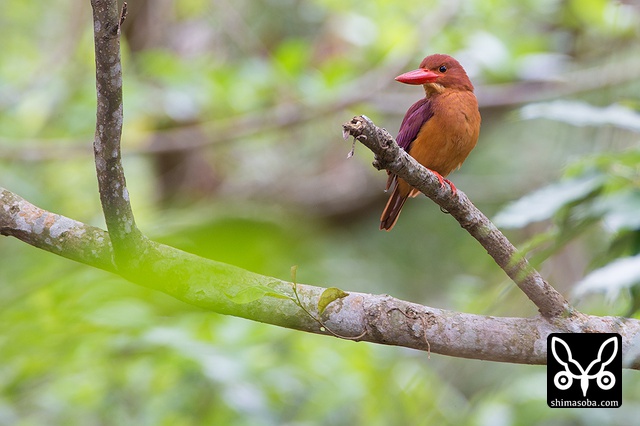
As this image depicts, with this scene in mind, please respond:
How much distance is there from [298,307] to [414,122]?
1.01 metres

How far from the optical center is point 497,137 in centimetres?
763

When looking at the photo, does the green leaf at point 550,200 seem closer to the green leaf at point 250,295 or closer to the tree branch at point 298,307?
the tree branch at point 298,307

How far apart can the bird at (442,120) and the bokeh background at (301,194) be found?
0.28 metres

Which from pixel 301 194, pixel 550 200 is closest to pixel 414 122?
pixel 550 200

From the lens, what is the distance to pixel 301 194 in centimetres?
697

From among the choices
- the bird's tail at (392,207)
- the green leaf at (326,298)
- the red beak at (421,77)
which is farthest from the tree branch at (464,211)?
the bird's tail at (392,207)

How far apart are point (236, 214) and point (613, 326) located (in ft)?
5.31

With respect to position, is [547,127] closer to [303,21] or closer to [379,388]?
[303,21]

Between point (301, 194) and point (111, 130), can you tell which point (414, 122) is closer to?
point (111, 130)

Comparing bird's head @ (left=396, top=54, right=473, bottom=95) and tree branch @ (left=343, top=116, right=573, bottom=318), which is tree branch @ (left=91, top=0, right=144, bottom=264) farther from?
bird's head @ (left=396, top=54, right=473, bottom=95)

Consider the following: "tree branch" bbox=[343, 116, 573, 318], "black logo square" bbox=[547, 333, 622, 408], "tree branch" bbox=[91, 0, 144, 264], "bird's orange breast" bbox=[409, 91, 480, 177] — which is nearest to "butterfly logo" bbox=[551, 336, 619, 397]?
"black logo square" bbox=[547, 333, 622, 408]

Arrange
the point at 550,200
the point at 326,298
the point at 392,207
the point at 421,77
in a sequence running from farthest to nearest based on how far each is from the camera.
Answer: the point at 392,207, the point at 421,77, the point at 550,200, the point at 326,298

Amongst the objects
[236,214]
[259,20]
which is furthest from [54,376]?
[259,20]

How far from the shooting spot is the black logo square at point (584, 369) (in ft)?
7.80
